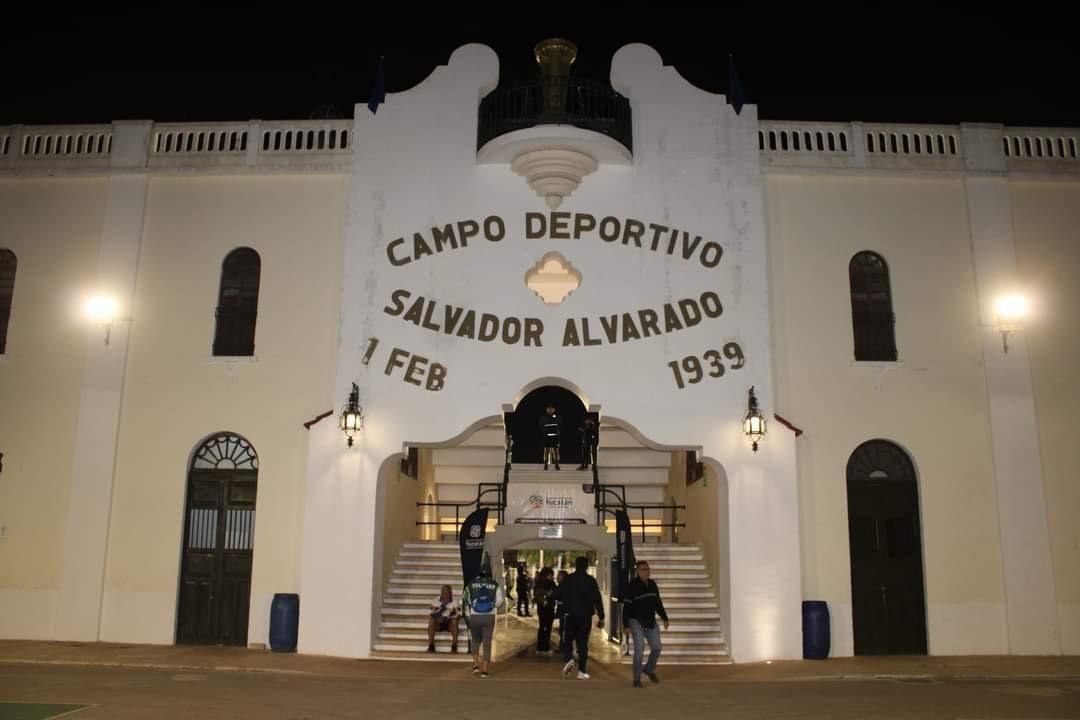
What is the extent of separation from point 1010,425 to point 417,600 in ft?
34.3

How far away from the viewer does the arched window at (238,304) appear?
15.8m

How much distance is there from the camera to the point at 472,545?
14.1 metres

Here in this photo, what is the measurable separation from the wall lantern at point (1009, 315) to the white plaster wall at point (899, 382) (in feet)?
1.26

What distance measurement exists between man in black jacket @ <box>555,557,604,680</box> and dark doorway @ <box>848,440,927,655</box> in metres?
5.10

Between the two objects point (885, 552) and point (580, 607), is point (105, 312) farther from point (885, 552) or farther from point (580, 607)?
point (885, 552)

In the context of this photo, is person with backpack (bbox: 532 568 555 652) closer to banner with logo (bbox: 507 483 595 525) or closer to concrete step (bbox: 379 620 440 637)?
banner with logo (bbox: 507 483 595 525)

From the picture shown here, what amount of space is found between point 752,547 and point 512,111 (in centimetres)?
826

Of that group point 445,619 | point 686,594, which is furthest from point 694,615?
point 445,619

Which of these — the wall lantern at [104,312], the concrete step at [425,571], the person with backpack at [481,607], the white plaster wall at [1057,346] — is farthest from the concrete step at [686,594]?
the wall lantern at [104,312]

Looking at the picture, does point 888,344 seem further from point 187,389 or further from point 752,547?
point 187,389

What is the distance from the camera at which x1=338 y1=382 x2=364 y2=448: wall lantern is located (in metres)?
14.5

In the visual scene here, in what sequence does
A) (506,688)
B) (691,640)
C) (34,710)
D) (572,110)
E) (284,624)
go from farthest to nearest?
(572,110), (691,640), (284,624), (506,688), (34,710)

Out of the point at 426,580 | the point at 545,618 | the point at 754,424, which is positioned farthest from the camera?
the point at 426,580

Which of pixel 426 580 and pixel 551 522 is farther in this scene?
pixel 426 580
